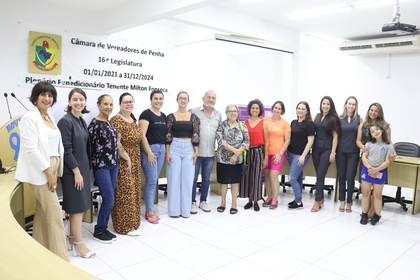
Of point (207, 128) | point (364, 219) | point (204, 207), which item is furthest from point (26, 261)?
point (364, 219)

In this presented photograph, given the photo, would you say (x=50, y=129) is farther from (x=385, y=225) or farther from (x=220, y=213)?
(x=385, y=225)

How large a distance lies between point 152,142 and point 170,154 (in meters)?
0.30

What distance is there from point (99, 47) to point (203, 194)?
116 inches

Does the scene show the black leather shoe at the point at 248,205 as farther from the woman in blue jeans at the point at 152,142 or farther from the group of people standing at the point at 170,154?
the woman in blue jeans at the point at 152,142

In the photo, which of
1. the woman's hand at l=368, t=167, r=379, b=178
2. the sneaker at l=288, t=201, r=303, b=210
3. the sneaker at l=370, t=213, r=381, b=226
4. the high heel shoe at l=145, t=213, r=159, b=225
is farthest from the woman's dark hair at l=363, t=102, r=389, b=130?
the high heel shoe at l=145, t=213, r=159, b=225

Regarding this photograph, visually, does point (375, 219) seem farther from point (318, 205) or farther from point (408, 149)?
point (408, 149)

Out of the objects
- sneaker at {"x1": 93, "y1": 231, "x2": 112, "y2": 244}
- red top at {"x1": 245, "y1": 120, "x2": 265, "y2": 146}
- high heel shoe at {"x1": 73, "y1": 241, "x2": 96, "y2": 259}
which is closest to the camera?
high heel shoe at {"x1": 73, "y1": 241, "x2": 96, "y2": 259}

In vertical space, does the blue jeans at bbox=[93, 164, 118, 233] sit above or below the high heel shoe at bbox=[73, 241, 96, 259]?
above

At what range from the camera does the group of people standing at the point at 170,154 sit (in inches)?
101

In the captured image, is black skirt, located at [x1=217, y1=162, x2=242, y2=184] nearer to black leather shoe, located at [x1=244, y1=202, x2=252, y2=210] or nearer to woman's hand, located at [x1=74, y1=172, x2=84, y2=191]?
black leather shoe, located at [x1=244, y1=202, x2=252, y2=210]

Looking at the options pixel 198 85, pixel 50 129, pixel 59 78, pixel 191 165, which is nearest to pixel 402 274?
pixel 191 165

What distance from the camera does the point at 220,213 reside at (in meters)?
4.47

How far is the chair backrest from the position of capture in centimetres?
518

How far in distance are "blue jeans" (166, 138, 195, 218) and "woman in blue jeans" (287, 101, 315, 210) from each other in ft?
4.77
